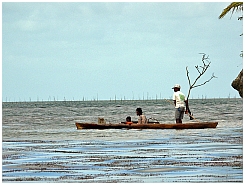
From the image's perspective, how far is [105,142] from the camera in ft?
74.8

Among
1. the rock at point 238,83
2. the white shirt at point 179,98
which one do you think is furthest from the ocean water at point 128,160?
the rock at point 238,83

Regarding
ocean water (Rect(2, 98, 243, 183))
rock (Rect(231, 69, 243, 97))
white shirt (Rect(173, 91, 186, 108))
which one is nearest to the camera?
ocean water (Rect(2, 98, 243, 183))

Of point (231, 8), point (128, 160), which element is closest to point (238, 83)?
point (231, 8)

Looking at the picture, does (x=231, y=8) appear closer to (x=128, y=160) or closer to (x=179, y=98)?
(x=179, y=98)

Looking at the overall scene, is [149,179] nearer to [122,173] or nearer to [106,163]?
[122,173]

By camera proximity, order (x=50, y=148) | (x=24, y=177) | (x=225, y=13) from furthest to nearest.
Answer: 1. (x=225, y=13)
2. (x=50, y=148)
3. (x=24, y=177)

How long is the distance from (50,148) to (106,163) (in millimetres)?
5276

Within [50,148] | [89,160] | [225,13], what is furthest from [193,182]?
[225,13]

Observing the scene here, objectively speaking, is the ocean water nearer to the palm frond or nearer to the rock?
the palm frond

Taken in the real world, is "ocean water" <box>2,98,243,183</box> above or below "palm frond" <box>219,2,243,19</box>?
below

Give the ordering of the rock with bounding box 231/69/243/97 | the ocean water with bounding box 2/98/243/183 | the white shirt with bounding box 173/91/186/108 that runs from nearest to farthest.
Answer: the ocean water with bounding box 2/98/243/183
the white shirt with bounding box 173/91/186/108
the rock with bounding box 231/69/243/97

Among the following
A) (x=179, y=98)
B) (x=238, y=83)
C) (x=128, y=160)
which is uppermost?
A: (x=238, y=83)

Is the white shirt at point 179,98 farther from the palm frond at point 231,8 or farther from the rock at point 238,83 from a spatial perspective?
the rock at point 238,83

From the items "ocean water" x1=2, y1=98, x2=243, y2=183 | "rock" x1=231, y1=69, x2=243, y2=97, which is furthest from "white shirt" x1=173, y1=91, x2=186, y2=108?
"rock" x1=231, y1=69, x2=243, y2=97
